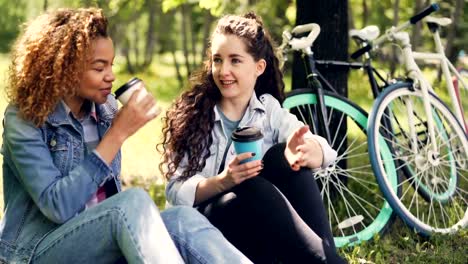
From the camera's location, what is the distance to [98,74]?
2904 mm

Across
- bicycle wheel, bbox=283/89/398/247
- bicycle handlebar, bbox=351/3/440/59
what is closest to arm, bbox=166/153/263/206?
bicycle wheel, bbox=283/89/398/247

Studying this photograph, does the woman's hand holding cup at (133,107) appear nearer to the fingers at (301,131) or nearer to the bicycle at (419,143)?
the fingers at (301,131)

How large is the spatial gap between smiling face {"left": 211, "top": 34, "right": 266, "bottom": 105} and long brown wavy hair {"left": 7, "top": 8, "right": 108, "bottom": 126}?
0.71 metres

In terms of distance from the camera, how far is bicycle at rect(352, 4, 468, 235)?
411cm

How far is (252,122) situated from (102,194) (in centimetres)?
78

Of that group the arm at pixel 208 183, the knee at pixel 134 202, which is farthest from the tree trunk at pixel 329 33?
the knee at pixel 134 202

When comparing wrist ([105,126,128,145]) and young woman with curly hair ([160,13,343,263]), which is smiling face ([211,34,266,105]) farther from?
wrist ([105,126,128,145])

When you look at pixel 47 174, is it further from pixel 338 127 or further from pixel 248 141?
pixel 338 127

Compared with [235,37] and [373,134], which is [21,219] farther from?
[373,134]

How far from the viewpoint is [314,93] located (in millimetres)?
4164

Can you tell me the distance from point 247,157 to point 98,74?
62 centimetres

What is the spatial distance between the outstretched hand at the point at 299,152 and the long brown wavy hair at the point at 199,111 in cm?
40

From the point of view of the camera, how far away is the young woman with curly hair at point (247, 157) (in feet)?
9.96

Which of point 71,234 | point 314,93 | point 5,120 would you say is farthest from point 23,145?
point 314,93
